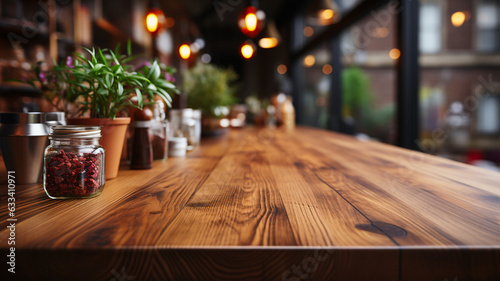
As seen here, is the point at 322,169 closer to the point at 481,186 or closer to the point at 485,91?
the point at 481,186

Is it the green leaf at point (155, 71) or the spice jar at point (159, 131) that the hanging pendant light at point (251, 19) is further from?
the green leaf at point (155, 71)

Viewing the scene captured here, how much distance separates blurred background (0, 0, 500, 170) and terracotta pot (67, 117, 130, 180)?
44.0 inches

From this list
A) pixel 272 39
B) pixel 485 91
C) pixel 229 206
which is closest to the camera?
pixel 229 206

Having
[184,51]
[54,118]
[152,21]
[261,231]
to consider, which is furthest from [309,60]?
[261,231]

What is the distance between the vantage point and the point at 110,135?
93cm

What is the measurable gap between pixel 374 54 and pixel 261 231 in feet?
16.8

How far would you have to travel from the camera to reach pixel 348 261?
0.47 metres

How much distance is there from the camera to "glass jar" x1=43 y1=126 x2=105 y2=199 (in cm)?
A: 71

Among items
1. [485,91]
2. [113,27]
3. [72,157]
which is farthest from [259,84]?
[72,157]

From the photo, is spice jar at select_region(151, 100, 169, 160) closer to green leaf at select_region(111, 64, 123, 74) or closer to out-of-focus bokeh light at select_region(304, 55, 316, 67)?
green leaf at select_region(111, 64, 123, 74)

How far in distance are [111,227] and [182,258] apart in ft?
0.53

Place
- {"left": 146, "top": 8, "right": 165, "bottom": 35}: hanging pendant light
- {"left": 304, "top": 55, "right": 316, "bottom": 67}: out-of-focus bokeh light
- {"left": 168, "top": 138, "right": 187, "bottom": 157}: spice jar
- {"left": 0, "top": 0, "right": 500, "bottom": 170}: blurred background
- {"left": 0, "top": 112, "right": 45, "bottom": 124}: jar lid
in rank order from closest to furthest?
{"left": 0, "top": 112, "right": 45, "bottom": 124}: jar lid → {"left": 168, "top": 138, "right": 187, "bottom": 157}: spice jar → {"left": 0, "top": 0, "right": 500, "bottom": 170}: blurred background → {"left": 146, "top": 8, "right": 165, "bottom": 35}: hanging pendant light → {"left": 304, "top": 55, "right": 316, "bottom": 67}: out-of-focus bokeh light

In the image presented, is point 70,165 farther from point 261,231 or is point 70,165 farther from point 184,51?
point 184,51

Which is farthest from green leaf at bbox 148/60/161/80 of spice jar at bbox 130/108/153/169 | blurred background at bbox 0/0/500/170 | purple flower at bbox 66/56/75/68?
blurred background at bbox 0/0/500/170
